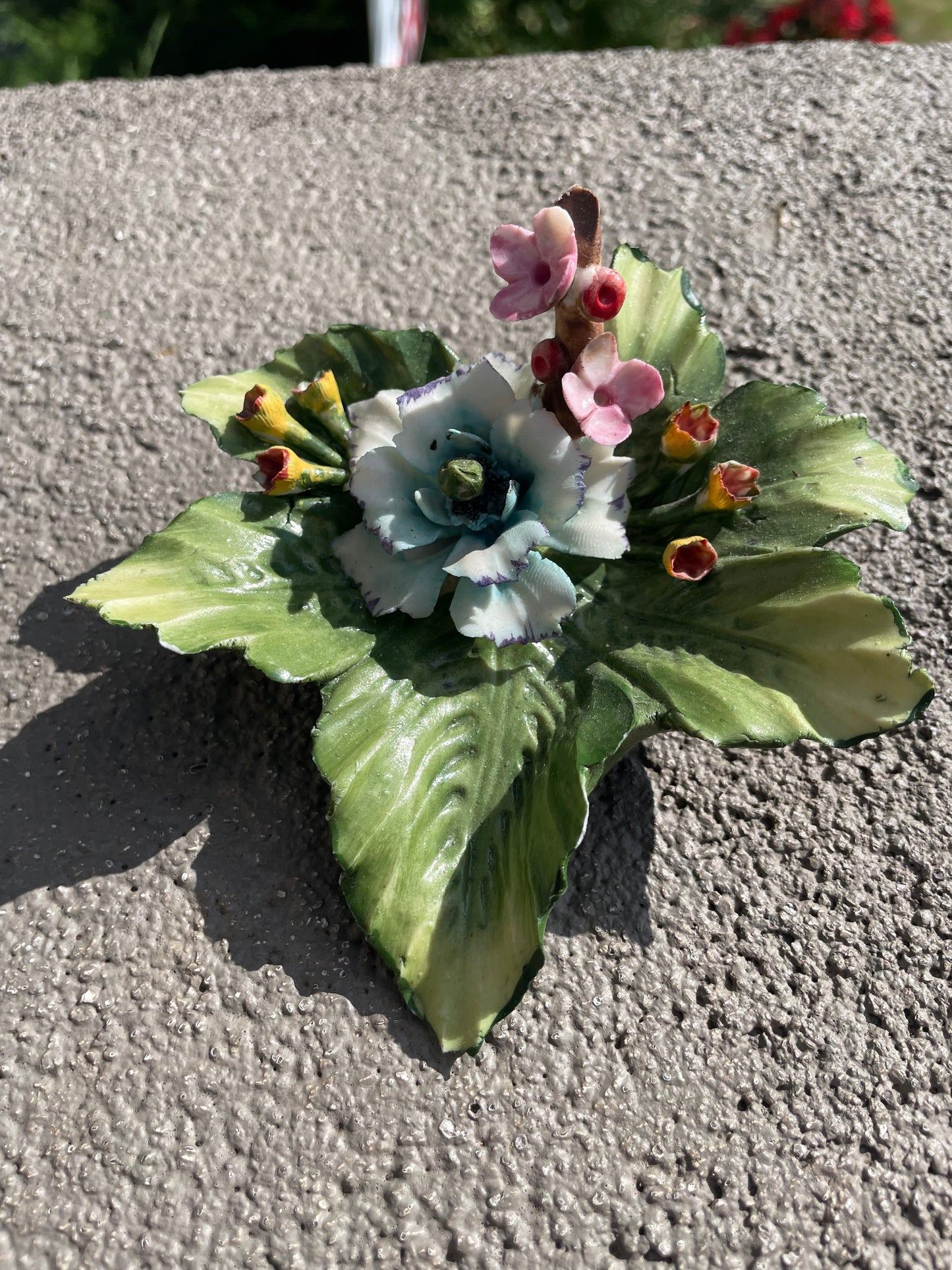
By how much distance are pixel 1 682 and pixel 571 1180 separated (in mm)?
680

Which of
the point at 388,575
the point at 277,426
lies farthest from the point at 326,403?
the point at 388,575

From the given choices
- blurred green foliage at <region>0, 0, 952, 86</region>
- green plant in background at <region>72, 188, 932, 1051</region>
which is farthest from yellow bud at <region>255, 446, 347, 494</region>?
blurred green foliage at <region>0, 0, 952, 86</region>

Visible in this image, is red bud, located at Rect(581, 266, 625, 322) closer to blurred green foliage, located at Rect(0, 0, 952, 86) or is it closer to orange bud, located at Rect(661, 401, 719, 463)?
orange bud, located at Rect(661, 401, 719, 463)

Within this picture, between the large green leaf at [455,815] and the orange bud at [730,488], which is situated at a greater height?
the orange bud at [730,488]

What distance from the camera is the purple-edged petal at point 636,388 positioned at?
80cm

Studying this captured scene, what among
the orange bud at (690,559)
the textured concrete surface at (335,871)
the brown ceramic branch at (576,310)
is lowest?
the textured concrete surface at (335,871)

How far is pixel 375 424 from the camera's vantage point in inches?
34.3

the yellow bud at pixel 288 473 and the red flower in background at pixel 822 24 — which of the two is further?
the red flower in background at pixel 822 24

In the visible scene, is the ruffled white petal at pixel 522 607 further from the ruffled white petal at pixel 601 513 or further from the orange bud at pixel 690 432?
the orange bud at pixel 690 432

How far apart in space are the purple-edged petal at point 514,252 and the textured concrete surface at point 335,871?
43cm

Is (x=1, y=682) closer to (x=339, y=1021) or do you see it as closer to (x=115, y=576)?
(x=115, y=576)

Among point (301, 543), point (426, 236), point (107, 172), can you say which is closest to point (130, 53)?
point (107, 172)

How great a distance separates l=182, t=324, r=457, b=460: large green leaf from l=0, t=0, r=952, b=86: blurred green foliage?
177cm

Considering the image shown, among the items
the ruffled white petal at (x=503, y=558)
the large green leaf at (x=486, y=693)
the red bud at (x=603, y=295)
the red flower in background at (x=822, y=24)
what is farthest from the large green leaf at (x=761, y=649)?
the red flower in background at (x=822, y=24)
